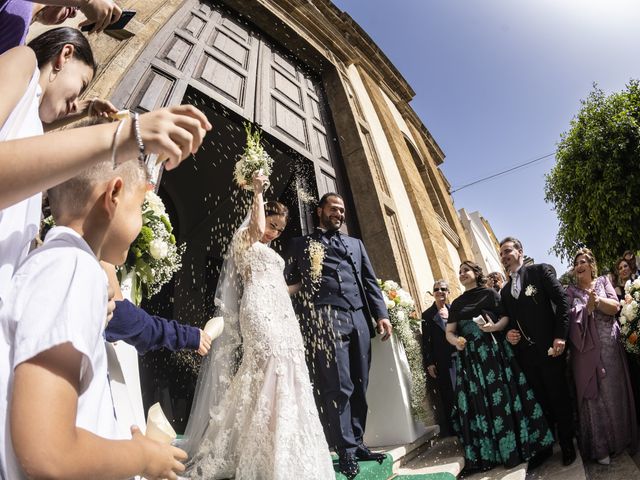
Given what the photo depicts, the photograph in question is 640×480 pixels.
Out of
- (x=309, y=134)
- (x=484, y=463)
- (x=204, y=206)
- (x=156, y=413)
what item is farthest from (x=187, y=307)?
(x=156, y=413)

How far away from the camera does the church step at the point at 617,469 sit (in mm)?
3271

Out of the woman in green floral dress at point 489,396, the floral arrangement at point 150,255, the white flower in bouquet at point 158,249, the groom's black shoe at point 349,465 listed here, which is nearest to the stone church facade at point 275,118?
the woman in green floral dress at point 489,396

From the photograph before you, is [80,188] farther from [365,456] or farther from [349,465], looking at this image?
[365,456]

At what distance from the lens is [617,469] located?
3.44 metres

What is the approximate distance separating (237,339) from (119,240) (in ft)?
9.09

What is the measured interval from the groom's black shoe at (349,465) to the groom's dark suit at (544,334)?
2.10 meters

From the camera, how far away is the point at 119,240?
91 cm

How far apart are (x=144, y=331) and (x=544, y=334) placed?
387cm

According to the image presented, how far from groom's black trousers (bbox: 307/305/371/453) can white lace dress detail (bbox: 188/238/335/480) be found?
0.48 metres

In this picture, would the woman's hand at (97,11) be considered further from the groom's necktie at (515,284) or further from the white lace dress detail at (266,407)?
the groom's necktie at (515,284)

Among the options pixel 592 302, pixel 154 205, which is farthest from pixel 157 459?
Answer: pixel 592 302

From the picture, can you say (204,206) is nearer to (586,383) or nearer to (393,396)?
(393,396)

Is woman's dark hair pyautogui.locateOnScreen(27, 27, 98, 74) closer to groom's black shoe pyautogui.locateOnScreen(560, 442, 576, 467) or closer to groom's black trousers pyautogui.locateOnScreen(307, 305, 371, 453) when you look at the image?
groom's black trousers pyautogui.locateOnScreen(307, 305, 371, 453)

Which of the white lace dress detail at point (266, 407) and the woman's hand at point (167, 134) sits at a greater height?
the woman's hand at point (167, 134)
